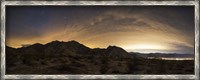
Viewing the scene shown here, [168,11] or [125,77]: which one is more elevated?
[168,11]

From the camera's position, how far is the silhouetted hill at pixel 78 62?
768 cm

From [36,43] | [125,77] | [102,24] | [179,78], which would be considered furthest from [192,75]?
[36,43]

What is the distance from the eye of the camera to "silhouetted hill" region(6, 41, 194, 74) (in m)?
7.68

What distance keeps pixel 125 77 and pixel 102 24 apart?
0.85 metres

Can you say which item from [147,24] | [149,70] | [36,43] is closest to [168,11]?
[147,24]

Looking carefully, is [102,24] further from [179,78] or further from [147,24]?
[179,78]

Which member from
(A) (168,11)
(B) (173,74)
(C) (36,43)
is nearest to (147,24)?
(A) (168,11)

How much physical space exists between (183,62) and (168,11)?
2.57 feet

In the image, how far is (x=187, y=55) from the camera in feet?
25.2

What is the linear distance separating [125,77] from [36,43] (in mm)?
1402

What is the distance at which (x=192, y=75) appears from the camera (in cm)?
764

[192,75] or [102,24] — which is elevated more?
[102,24]

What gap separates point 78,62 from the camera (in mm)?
7695

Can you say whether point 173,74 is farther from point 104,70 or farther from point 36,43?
point 36,43
